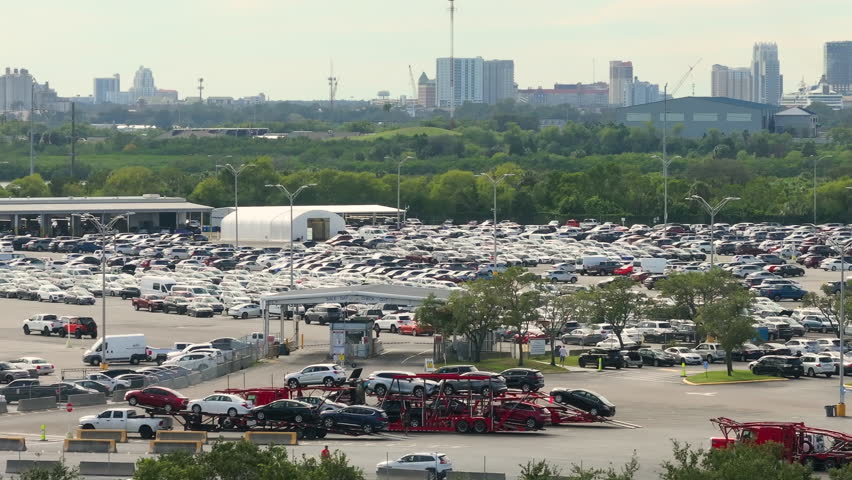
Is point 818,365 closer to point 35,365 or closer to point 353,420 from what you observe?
point 353,420

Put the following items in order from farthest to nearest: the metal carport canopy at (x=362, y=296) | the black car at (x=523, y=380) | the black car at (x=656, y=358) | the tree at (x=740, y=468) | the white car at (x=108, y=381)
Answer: the metal carport canopy at (x=362, y=296) < the black car at (x=656, y=358) < the white car at (x=108, y=381) < the black car at (x=523, y=380) < the tree at (x=740, y=468)

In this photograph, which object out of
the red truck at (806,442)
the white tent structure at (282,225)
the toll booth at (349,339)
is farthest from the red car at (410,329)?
the white tent structure at (282,225)

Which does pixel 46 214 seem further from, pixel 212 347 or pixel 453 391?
pixel 453 391

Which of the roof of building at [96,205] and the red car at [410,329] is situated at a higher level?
the roof of building at [96,205]

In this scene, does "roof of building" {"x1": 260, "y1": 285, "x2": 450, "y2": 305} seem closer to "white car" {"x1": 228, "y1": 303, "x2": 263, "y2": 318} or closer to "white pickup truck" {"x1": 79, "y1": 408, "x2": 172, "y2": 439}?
"white car" {"x1": 228, "y1": 303, "x2": 263, "y2": 318}

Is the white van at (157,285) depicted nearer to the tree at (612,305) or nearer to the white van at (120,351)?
the white van at (120,351)

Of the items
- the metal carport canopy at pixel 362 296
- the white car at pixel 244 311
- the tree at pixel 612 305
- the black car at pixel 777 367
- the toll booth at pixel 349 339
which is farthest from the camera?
the white car at pixel 244 311
